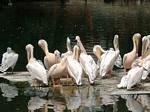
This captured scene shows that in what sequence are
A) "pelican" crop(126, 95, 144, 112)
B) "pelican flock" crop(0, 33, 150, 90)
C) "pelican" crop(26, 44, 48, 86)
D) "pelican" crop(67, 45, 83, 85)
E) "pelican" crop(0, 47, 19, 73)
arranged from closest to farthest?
"pelican" crop(126, 95, 144, 112) → "pelican flock" crop(0, 33, 150, 90) → "pelican" crop(67, 45, 83, 85) → "pelican" crop(26, 44, 48, 86) → "pelican" crop(0, 47, 19, 73)

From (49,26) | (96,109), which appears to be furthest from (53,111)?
(49,26)

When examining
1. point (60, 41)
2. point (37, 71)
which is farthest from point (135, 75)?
point (60, 41)

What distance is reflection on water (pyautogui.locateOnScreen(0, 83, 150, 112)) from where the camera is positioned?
13.1 meters

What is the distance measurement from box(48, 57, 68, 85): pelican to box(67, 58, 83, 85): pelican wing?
0.14m

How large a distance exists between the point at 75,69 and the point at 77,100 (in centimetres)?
131

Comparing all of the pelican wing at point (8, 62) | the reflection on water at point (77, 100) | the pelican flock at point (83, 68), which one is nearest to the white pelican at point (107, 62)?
the pelican flock at point (83, 68)

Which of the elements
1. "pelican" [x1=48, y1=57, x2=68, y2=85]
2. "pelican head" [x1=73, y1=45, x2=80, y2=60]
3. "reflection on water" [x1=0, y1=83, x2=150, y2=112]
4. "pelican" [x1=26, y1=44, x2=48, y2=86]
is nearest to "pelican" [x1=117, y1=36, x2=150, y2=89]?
"reflection on water" [x1=0, y1=83, x2=150, y2=112]

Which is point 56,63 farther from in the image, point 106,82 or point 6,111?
point 6,111

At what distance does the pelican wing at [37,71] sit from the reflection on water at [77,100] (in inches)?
12.5

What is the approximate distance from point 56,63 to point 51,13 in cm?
3427

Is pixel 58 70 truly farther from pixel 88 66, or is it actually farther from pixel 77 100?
pixel 77 100

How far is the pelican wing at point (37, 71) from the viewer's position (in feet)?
48.4

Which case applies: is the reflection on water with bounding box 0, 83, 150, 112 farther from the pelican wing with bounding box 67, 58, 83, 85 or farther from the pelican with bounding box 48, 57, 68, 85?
the pelican with bounding box 48, 57, 68, 85

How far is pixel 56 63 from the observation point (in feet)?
52.6
